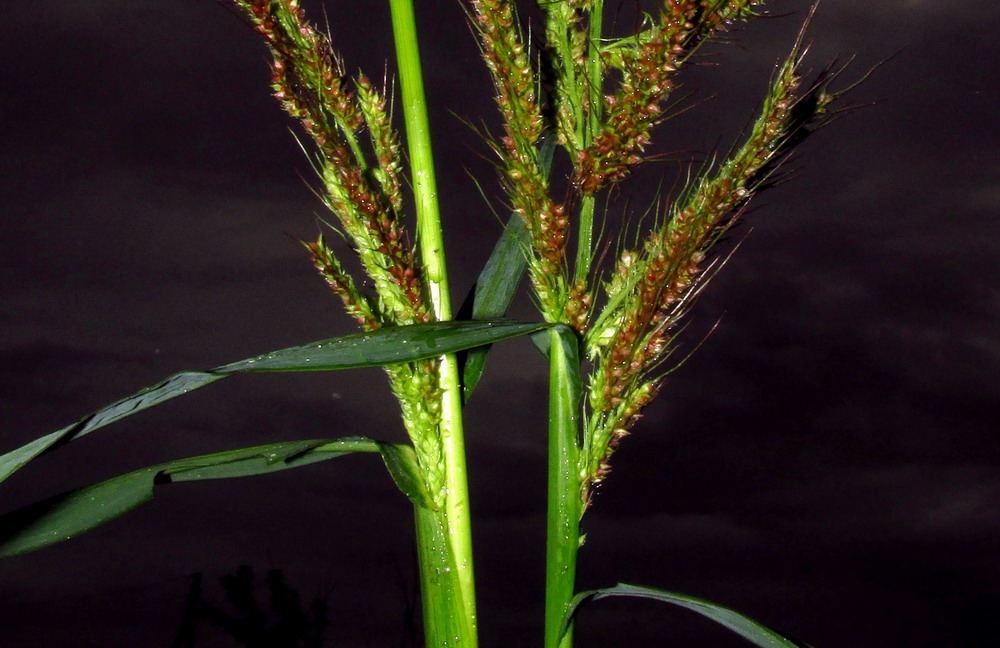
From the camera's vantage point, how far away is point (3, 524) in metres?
1.21

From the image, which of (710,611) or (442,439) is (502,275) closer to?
(442,439)

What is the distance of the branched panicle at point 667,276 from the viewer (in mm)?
1266

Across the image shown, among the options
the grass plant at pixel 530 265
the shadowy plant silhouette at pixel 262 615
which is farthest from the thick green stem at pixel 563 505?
the shadowy plant silhouette at pixel 262 615

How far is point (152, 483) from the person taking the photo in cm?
126

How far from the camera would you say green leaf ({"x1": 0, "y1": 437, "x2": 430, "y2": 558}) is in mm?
1211

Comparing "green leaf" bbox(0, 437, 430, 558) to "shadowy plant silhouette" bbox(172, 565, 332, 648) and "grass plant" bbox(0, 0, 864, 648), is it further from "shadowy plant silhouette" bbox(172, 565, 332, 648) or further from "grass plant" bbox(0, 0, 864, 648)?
"shadowy plant silhouette" bbox(172, 565, 332, 648)

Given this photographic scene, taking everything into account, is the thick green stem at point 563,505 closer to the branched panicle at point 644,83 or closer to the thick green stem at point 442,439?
the thick green stem at point 442,439

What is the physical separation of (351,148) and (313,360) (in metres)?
0.37

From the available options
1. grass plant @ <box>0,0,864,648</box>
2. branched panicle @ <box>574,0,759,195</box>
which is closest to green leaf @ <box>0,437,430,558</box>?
grass plant @ <box>0,0,864,648</box>

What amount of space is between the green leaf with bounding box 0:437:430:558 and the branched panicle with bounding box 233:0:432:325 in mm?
212

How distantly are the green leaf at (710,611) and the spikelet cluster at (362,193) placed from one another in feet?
0.91

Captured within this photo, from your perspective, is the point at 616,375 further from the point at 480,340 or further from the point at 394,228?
the point at 394,228

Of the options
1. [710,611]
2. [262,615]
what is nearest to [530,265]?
[710,611]

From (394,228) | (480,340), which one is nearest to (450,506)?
(480,340)
